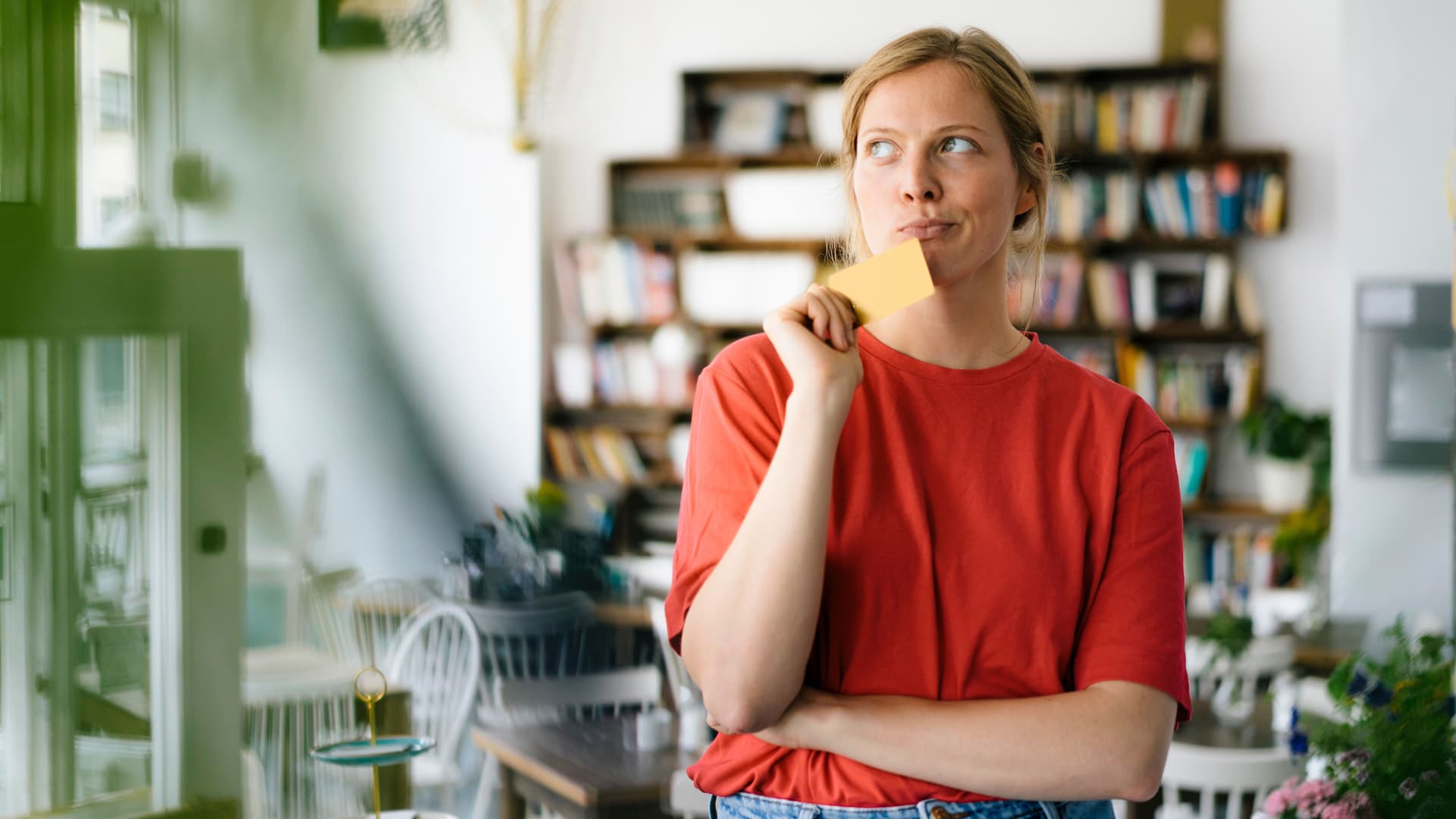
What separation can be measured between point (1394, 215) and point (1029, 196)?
11.3 feet

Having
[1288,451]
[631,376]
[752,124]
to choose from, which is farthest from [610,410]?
[1288,451]

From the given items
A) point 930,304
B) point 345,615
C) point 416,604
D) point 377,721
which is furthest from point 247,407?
point 377,721

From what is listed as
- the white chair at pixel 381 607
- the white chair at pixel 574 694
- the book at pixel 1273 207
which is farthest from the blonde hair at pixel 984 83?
the book at pixel 1273 207

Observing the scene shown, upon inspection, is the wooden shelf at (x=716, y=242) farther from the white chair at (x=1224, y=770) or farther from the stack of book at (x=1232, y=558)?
the white chair at (x=1224, y=770)

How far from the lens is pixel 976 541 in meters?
0.95

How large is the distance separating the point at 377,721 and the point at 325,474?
1.12 metres

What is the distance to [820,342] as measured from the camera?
0.93 metres

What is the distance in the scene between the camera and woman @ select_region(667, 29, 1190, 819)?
2.96 ft

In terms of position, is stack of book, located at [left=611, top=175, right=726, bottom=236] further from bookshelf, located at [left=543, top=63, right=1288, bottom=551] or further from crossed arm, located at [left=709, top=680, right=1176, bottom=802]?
crossed arm, located at [left=709, top=680, right=1176, bottom=802]

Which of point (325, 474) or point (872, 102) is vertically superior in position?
point (872, 102)

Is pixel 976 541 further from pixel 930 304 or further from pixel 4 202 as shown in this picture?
pixel 4 202

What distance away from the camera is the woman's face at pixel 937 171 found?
0.96 metres

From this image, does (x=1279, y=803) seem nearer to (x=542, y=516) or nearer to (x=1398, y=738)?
(x=1398, y=738)

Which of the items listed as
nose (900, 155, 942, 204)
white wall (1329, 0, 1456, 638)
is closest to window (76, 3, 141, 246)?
nose (900, 155, 942, 204)
